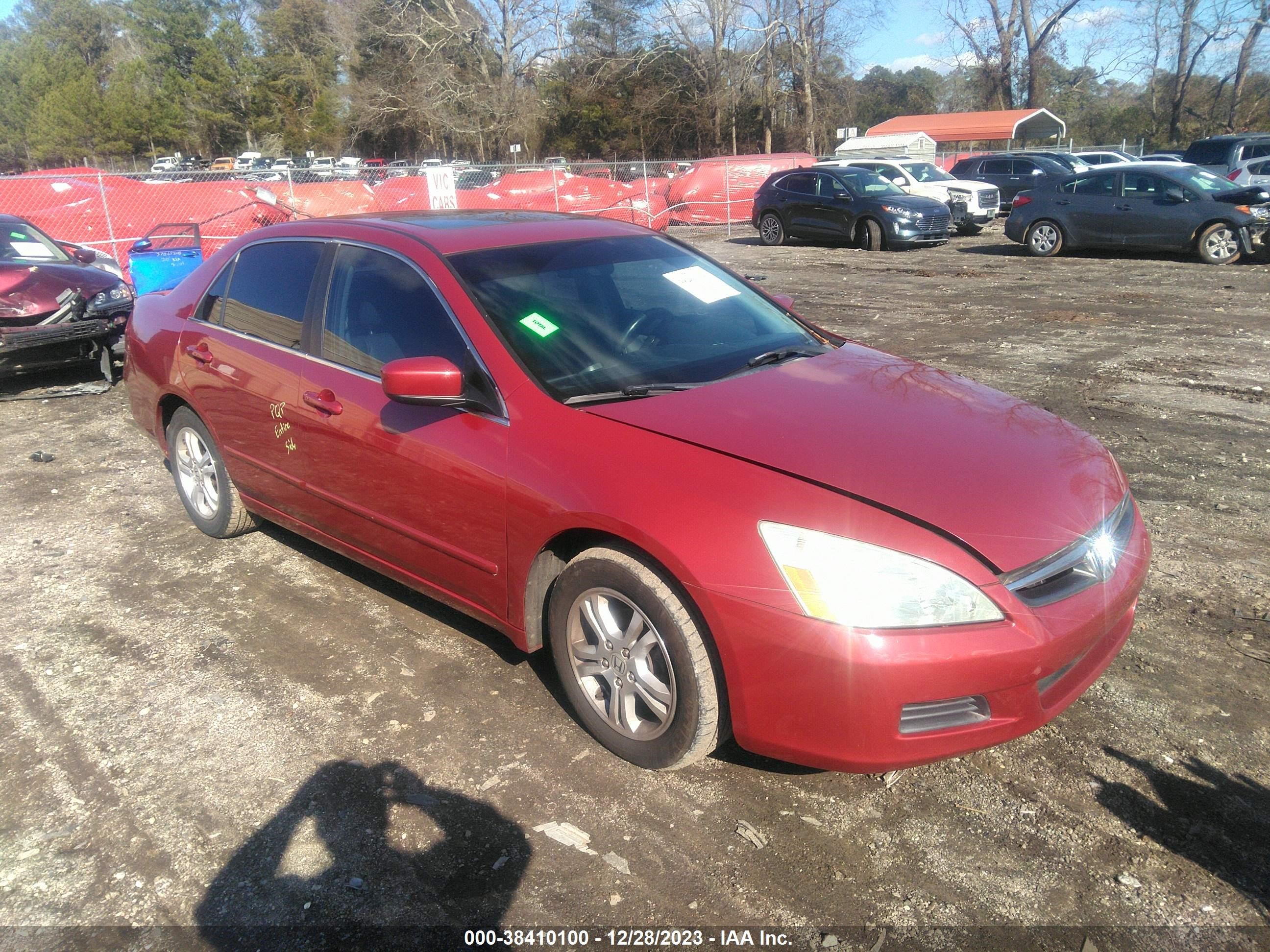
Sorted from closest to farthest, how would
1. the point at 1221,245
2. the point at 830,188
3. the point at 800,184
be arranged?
1. the point at 1221,245
2. the point at 830,188
3. the point at 800,184

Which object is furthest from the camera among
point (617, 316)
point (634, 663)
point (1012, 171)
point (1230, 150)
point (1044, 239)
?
point (1012, 171)

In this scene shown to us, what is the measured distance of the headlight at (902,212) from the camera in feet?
58.7

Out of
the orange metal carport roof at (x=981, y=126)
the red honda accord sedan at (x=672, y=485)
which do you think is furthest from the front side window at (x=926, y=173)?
the orange metal carport roof at (x=981, y=126)

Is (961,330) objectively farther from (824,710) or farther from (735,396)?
(824,710)

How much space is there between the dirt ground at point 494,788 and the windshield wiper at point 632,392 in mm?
1147

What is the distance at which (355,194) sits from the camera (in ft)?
63.9

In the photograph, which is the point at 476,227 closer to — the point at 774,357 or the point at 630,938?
the point at 774,357

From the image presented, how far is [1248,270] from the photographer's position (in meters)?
14.0

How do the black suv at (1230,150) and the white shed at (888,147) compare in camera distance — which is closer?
the black suv at (1230,150)

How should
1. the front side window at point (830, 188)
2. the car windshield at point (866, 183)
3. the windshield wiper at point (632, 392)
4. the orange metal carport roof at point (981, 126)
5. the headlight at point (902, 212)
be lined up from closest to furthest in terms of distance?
the windshield wiper at point (632, 392), the headlight at point (902, 212), the car windshield at point (866, 183), the front side window at point (830, 188), the orange metal carport roof at point (981, 126)

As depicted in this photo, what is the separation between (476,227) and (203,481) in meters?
2.26

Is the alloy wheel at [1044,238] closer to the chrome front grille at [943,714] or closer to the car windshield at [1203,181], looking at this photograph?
the car windshield at [1203,181]

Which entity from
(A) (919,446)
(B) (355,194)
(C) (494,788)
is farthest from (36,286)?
(B) (355,194)

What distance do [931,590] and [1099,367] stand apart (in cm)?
674
